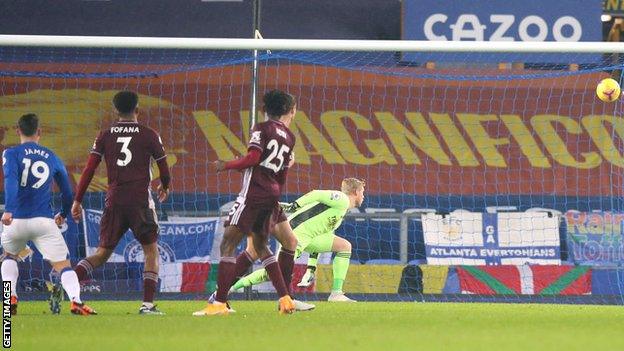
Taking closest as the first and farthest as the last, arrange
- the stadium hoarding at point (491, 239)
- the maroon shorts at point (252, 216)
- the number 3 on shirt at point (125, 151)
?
1. the maroon shorts at point (252, 216)
2. the number 3 on shirt at point (125, 151)
3. the stadium hoarding at point (491, 239)

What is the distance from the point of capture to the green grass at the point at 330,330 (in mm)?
6758

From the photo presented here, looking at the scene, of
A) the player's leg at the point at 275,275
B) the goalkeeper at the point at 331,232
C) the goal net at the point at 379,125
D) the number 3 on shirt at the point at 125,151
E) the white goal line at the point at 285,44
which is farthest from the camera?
the goal net at the point at 379,125

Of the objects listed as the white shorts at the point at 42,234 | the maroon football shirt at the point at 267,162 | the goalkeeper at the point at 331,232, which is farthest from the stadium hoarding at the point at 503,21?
the white shorts at the point at 42,234

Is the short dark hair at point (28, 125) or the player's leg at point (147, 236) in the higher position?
the short dark hair at point (28, 125)

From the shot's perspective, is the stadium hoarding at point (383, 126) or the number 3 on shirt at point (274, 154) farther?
the stadium hoarding at point (383, 126)

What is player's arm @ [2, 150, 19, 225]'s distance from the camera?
9.54 m

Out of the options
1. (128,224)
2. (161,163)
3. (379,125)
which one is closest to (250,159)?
(161,163)

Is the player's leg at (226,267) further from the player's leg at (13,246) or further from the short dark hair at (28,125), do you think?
the short dark hair at (28,125)

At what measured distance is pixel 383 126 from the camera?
18.8 metres

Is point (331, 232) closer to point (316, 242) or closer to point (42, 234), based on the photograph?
point (316, 242)

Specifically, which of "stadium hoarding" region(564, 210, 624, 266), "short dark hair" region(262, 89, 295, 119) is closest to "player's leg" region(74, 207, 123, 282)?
"short dark hair" region(262, 89, 295, 119)

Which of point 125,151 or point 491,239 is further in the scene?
Result: point 491,239

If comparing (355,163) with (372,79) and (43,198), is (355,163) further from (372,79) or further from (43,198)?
(43,198)

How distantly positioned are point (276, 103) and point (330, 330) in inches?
86.0
